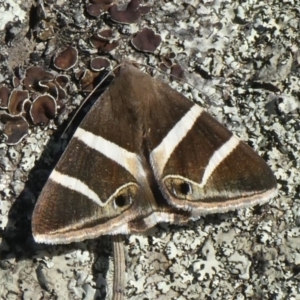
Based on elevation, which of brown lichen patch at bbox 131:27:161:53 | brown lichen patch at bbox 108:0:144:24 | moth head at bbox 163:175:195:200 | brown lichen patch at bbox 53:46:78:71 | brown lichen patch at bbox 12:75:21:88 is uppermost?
brown lichen patch at bbox 108:0:144:24

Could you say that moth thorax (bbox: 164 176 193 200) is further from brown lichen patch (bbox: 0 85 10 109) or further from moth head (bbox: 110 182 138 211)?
brown lichen patch (bbox: 0 85 10 109)

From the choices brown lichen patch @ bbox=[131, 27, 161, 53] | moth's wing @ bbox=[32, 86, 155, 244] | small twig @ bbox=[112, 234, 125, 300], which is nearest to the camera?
moth's wing @ bbox=[32, 86, 155, 244]

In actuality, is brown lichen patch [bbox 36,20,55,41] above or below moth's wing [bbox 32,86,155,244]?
above

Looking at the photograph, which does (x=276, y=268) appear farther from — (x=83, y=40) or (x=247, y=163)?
(x=83, y=40)

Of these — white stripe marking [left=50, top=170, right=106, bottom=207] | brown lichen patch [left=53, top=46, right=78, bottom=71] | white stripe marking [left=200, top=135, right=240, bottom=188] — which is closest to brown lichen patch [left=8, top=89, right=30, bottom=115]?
brown lichen patch [left=53, top=46, right=78, bottom=71]

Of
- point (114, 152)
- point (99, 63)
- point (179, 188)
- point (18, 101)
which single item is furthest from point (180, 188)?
point (18, 101)

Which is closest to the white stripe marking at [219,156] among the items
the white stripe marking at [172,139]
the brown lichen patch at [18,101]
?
the white stripe marking at [172,139]

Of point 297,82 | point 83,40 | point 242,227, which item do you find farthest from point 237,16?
point 242,227
